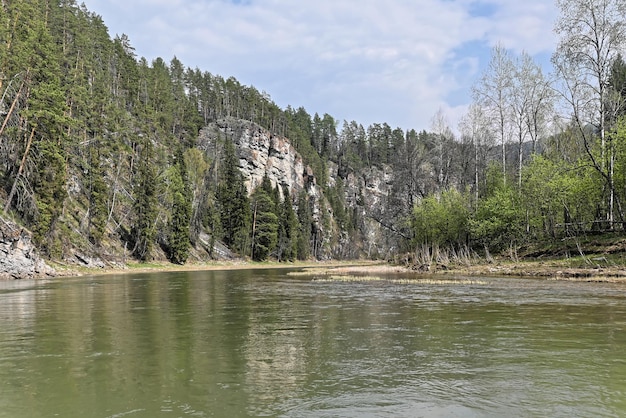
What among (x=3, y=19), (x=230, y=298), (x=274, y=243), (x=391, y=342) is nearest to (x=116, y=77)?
(x=274, y=243)

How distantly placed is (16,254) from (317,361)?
3537 centimetres

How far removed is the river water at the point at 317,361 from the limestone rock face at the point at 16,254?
21.5 m

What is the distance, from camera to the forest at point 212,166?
1475 inches

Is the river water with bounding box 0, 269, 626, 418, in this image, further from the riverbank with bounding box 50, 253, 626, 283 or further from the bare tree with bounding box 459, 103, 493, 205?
the bare tree with bounding box 459, 103, 493, 205

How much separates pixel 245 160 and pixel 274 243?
34.3 m

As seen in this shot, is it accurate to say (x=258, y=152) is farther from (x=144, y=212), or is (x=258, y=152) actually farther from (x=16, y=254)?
(x=16, y=254)

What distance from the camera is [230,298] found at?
21.7 metres

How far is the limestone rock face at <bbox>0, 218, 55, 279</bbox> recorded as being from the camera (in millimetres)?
34812

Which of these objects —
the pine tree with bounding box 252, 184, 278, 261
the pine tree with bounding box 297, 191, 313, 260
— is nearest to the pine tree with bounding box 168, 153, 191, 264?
the pine tree with bounding box 252, 184, 278, 261

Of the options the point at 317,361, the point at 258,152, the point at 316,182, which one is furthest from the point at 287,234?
the point at 317,361

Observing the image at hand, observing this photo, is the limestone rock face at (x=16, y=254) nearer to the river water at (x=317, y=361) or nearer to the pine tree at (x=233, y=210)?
the river water at (x=317, y=361)

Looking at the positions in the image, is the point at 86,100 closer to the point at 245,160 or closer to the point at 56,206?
the point at 56,206

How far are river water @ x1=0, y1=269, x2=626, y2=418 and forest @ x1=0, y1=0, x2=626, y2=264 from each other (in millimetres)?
24627

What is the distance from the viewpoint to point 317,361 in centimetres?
895
